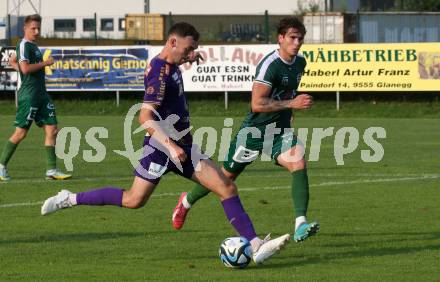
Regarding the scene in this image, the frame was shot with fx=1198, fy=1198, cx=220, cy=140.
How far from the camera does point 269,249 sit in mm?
9797

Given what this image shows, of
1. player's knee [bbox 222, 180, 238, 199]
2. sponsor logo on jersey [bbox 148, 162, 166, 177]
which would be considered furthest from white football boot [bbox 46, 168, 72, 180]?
player's knee [bbox 222, 180, 238, 199]

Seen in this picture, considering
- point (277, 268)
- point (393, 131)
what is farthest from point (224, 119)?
point (277, 268)

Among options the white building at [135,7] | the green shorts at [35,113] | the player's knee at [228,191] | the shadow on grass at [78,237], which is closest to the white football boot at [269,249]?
the player's knee at [228,191]

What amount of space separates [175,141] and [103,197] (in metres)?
0.99

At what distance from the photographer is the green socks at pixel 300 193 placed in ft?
36.4

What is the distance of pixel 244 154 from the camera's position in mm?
Result: 11805

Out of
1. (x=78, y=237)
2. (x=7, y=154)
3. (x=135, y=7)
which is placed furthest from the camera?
(x=135, y=7)

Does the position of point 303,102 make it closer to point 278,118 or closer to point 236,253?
point 278,118

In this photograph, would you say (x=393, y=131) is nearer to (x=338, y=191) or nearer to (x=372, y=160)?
(x=372, y=160)

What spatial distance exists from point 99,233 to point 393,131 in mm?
17304

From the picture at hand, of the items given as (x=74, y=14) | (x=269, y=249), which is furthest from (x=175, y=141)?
(x=74, y=14)

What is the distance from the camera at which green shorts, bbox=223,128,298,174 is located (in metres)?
11.6

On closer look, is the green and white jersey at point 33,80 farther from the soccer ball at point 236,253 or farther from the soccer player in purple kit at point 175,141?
the soccer ball at point 236,253

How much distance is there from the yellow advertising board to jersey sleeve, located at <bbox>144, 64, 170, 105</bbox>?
2463 cm
